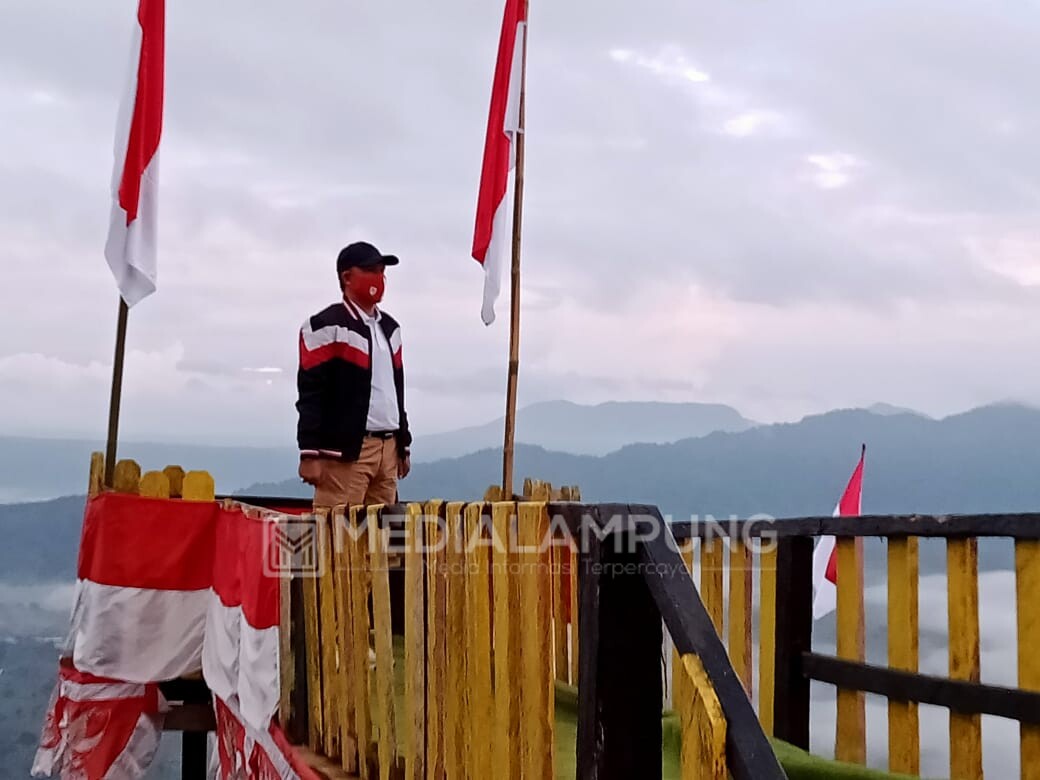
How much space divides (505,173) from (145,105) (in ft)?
6.90

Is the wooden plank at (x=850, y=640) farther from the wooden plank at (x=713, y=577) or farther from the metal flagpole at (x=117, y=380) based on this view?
the metal flagpole at (x=117, y=380)

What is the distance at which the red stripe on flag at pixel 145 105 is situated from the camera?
609 cm

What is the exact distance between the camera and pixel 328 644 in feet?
12.2

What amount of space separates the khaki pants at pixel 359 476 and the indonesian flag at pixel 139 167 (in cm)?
157

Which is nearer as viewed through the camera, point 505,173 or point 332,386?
point 332,386

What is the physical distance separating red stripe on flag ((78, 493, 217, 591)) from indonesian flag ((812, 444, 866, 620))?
2942 millimetres

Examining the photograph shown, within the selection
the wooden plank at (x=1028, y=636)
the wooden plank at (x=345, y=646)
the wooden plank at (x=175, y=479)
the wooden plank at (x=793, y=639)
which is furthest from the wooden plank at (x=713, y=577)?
the wooden plank at (x=175, y=479)

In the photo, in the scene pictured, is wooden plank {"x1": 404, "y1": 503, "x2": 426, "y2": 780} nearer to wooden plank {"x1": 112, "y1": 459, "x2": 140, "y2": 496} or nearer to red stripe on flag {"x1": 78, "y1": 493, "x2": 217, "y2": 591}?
red stripe on flag {"x1": 78, "y1": 493, "x2": 217, "y2": 591}

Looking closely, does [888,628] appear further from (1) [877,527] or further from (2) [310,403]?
(2) [310,403]

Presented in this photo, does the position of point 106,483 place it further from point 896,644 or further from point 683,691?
point 683,691

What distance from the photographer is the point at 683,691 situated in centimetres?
173

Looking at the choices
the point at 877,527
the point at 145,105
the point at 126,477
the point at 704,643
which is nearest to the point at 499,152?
the point at 145,105

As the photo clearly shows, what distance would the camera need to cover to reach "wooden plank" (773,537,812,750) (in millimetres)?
4453

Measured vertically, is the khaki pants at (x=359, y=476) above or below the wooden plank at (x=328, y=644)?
above
